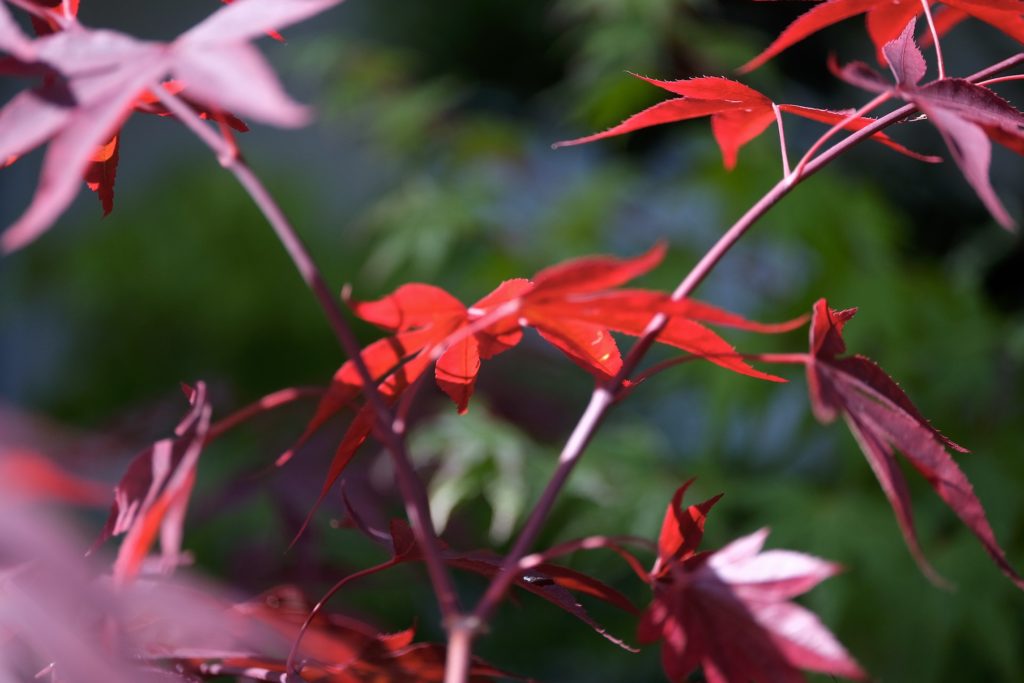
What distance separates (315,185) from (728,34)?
1.11 metres

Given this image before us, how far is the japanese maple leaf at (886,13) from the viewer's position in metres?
0.28

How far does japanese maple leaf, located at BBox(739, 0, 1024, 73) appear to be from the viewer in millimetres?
277

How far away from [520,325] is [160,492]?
0.33 feet

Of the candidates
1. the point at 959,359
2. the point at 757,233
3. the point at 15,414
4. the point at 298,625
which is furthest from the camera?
the point at 757,233

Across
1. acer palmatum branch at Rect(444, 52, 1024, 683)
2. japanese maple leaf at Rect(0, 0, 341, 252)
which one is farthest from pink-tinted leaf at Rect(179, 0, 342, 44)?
acer palmatum branch at Rect(444, 52, 1024, 683)

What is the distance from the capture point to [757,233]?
50.7 inches

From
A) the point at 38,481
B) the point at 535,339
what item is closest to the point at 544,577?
the point at 38,481

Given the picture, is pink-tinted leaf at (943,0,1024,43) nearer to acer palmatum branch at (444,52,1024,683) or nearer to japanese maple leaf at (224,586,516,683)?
acer palmatum branch at (444,52,1024,683)

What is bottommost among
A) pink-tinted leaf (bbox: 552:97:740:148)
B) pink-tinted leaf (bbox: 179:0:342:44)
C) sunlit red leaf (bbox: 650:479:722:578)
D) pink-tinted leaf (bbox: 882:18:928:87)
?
sunlit red leaf (bbox: 650:479:722:578)

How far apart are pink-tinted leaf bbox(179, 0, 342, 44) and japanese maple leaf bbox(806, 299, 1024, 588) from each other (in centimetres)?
13

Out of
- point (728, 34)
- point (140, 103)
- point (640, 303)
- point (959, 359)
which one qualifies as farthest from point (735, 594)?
point (728, 34)

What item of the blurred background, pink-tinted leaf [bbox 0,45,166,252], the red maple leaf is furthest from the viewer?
the blurred background

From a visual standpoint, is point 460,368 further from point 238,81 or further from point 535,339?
point 535,339

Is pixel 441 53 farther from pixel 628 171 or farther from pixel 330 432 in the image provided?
pixel 330 432
